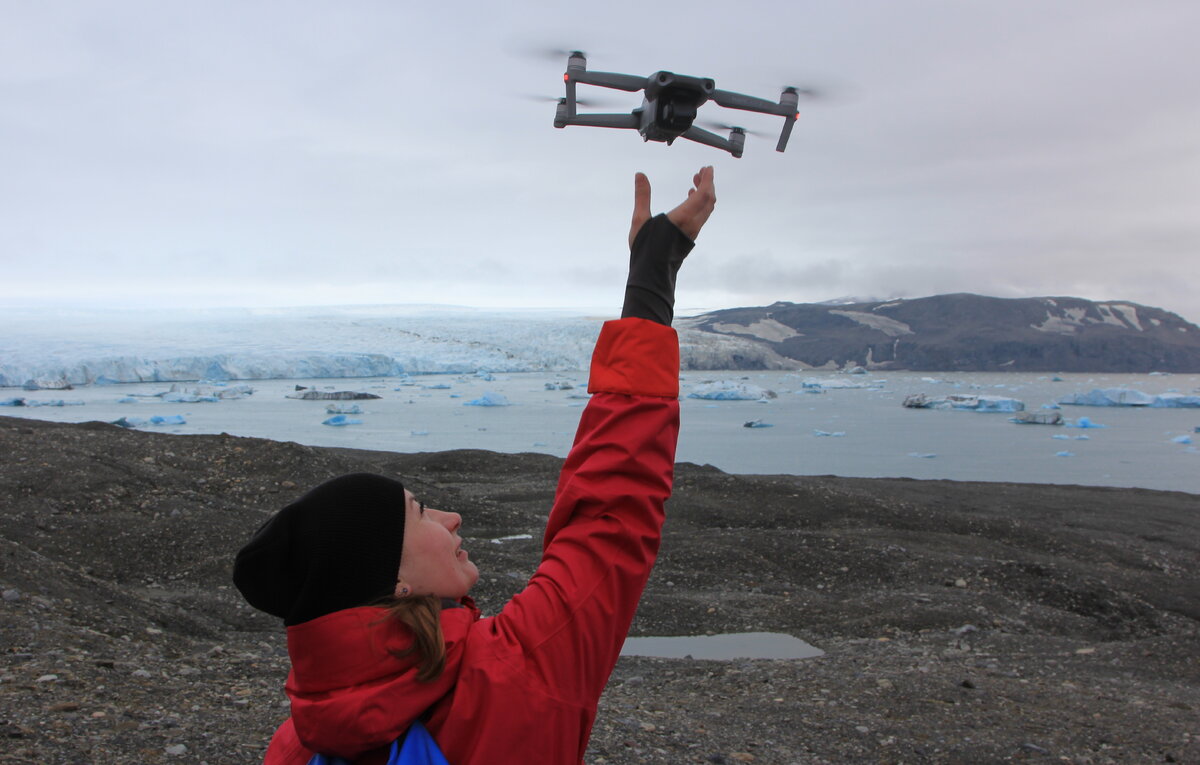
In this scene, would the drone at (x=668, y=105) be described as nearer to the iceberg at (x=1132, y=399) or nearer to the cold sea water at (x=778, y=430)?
the cold sea water at (x=778, y=430)

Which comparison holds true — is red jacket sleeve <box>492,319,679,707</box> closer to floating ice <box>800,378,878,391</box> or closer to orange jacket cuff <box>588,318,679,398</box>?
orange jacket cuff <box>588,318,679,398</box>

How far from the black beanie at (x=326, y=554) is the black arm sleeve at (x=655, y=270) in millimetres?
414

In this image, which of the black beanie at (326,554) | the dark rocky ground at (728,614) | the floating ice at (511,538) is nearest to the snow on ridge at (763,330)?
the dark rocky ground at (728,614)

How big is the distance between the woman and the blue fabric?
14mm

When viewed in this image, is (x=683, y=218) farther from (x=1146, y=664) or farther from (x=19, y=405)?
(x=19, y=405)

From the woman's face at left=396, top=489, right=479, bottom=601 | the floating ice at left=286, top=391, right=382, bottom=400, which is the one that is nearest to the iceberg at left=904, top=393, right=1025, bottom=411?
the floating ice at left=286, top=391, right=382, bottom=400

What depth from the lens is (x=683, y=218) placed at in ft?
4.24

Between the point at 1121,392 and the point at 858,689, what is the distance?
32.3 m

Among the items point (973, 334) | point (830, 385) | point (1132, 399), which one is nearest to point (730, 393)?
point (830, 385)

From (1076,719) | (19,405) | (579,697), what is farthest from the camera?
(19,405)

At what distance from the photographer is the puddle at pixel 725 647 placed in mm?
5465

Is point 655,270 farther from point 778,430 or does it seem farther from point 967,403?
point 967,403

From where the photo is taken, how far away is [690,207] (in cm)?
129

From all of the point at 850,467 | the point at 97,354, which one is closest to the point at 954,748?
the point at 850,467
